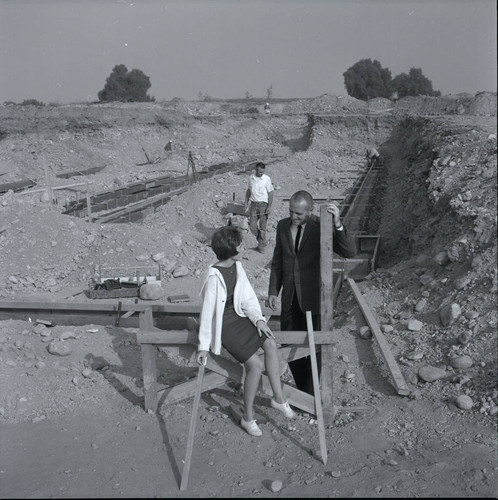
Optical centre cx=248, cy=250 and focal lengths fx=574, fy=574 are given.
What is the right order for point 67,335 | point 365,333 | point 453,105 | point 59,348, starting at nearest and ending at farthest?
point 59,348, point 67,335, point 365,333, point 453,105

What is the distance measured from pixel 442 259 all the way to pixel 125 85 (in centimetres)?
6104

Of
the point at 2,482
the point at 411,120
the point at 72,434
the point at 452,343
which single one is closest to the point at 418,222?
the point at 452,343

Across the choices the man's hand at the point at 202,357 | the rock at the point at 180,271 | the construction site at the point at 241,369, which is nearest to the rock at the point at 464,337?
the construction site at the point at 241,369

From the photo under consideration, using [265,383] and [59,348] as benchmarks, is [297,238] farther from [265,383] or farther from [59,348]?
[59,348]

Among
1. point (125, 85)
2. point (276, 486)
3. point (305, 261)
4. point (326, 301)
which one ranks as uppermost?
point (125, 85)

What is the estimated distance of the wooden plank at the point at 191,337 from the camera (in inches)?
161

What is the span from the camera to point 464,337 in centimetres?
479

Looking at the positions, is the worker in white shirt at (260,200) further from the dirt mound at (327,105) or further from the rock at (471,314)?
the dirt mound at (327,105)

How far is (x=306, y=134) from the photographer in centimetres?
3144

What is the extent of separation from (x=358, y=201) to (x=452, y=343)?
372 inches

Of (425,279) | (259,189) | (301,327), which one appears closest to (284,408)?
(301,327)

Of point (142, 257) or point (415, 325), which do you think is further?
point (142, 257)

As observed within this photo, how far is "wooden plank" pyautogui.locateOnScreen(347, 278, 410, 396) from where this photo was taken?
14.7 feet

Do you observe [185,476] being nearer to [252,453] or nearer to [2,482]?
[252,453]
